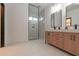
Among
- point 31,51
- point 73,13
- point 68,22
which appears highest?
point 73,13

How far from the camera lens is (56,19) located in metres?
7.00

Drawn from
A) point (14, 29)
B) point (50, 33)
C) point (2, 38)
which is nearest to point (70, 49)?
point (50, 33)

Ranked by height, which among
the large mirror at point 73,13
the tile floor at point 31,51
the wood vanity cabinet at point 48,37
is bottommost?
the tile floor at point 31,51

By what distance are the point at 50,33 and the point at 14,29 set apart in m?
2.30

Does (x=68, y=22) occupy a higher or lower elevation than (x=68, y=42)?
higher

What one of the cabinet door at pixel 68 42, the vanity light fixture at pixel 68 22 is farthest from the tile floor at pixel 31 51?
the vanity light fixture at pixel 68 22

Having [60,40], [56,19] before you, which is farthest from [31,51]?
[56,19]

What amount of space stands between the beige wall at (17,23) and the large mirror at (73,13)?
10.3 ft

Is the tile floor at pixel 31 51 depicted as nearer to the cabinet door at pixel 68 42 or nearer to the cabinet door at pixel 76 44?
the cabinet door at pixel 68 42

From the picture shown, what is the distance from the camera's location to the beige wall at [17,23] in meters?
7.45

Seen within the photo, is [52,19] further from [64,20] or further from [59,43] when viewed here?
[59,43]

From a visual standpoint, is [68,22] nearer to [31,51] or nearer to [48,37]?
[48,37]

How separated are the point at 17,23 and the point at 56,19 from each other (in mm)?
2381

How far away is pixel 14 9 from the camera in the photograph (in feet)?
26.3
